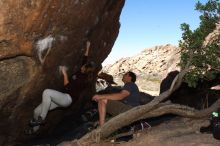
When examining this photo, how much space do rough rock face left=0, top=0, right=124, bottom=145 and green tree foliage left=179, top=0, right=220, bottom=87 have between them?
10.2 ft

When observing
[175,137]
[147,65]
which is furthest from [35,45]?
[147,65]

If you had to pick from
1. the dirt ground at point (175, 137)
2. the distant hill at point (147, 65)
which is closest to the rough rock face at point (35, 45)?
the dirt ground at point (175, 137)

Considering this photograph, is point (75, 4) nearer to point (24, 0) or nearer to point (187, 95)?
point (24, 0)

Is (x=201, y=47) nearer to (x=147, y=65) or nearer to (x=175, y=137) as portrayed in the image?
(x=175, y=137)

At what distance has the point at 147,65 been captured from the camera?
45594 millimetres

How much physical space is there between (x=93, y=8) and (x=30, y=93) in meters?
3.29

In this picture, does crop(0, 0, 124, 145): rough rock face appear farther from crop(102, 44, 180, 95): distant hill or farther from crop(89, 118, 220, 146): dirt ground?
crop(102, 44, 180, 95): distant hill

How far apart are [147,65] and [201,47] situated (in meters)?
33.4

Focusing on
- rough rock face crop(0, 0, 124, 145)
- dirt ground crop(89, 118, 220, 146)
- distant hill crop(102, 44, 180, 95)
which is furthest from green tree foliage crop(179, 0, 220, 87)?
distant hill crop(102, 44, 180, 95)

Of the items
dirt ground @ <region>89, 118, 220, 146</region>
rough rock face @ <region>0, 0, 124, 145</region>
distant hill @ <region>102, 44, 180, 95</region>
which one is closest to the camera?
dirt ground @ <region>89, 118, 220, 146</region>

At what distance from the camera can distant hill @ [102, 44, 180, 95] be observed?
39.8 m

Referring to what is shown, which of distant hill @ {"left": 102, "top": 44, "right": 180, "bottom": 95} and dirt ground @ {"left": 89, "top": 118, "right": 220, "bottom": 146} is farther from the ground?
distant hill @ {"left": 102, "top": 44, "right": 180, "bottom": 95}

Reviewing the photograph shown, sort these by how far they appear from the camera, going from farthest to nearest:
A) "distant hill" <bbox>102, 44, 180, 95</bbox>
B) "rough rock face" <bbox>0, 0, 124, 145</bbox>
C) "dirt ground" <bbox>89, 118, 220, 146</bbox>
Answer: "distant hill" <bbox>102, 44, 180, 95</bbox>
"rough rock face" <bbox>0, 0, 124, 145</bbox>
"dirt ground" <bbox>89, 118, 220, 146</bbox>

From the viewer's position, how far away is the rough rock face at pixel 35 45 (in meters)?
10.6
